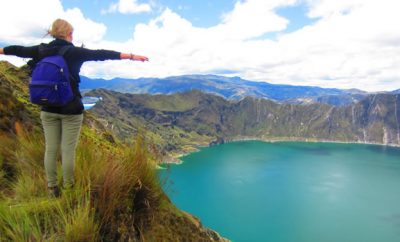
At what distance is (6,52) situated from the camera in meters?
6.00

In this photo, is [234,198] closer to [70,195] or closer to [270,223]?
[270,223]

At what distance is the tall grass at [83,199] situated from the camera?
3920 millimetres

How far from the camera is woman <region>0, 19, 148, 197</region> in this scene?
17.1ft

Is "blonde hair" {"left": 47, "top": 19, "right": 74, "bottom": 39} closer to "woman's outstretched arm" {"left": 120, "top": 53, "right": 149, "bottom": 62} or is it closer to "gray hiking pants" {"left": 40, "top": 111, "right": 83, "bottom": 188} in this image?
"woman's outstretched arm" {"left": 120, "top": 53, "right": 149, "bottom": 62}

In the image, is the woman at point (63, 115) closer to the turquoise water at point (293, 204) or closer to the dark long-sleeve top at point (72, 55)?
the dark long-sleeve top at point (72, 55)

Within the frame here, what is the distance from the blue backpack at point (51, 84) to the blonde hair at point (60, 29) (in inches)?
27.0

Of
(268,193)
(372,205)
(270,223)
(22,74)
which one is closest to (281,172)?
(268,193)

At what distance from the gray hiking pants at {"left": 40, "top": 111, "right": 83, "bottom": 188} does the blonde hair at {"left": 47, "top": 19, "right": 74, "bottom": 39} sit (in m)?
1.31

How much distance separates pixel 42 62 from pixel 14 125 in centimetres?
433

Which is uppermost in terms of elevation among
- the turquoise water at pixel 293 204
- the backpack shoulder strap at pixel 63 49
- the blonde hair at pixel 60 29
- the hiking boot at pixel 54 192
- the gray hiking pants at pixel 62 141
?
the blonde hair at pixel 60 29

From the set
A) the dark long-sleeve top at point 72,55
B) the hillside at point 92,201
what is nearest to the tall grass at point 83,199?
the hillside at point 92,201

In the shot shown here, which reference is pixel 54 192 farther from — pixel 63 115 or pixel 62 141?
pixel 63 115

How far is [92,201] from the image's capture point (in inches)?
181

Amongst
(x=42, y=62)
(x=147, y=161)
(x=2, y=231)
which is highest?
(x=42, y=62)
